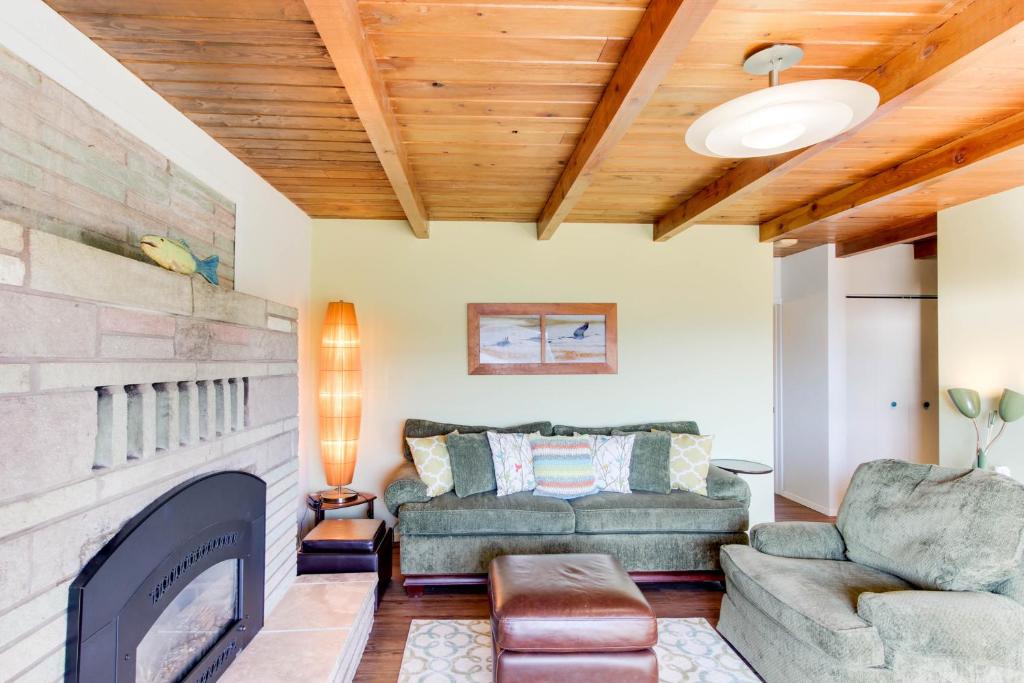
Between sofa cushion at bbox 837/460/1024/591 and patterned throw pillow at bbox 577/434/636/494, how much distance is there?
1.22 metres

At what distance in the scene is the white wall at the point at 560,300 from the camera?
12.7ft

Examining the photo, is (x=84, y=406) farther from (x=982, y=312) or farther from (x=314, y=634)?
(x=982, y=312)

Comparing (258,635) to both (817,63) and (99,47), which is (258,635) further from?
(817,63)

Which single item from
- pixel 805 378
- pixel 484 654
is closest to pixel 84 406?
pixel 484 654

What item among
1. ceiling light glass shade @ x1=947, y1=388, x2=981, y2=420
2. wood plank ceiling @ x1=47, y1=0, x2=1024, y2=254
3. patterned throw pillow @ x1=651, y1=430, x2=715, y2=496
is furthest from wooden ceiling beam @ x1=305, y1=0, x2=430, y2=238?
ceiling light glass shade @ x1=947, y1=388, x2=981, y2=420

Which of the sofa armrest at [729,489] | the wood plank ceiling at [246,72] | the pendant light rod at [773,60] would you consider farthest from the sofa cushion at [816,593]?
the wood plank ceiling at [246,72]

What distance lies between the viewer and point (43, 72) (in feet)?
4.68

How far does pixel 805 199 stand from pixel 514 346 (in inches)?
Result: 88.0

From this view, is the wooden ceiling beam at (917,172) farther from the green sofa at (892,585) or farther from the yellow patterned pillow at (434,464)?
the yellow patterned pillow at (434,464)

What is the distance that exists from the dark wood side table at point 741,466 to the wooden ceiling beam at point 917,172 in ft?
5.57

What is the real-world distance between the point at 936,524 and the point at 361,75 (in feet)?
8.92

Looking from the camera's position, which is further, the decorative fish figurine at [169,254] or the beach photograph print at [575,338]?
the beach photograph print at [575,338]

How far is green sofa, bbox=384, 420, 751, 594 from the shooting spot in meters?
2.95

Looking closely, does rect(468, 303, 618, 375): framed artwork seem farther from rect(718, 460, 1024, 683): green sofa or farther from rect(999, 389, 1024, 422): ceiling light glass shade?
rect(999, 389, 1024, 422): ceiling light glass shade
